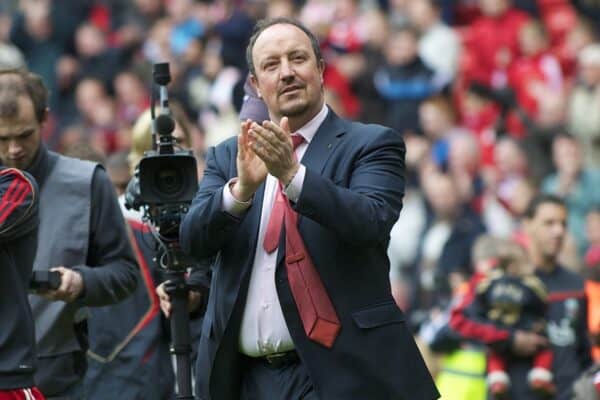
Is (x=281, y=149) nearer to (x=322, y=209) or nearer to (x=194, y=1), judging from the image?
(x=322, y=209)

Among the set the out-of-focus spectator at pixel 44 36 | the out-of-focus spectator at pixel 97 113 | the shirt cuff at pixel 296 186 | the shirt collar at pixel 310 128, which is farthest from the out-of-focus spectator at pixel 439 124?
the shirt cuff at pixel 296 186

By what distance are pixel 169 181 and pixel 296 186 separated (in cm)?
120

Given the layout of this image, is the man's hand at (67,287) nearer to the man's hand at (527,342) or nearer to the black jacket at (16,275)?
the black jacket at (16,275)

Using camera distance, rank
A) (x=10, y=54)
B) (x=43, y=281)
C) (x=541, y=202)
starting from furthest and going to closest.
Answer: (x=10, y=54)
(x=541, y=202)
(x=43, y=281)

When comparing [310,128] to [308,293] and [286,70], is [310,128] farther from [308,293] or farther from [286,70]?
[308,293]

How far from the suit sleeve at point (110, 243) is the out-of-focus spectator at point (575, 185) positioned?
8029 mm

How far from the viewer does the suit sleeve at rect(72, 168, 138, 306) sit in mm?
7953

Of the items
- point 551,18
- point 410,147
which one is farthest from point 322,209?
point 551,18

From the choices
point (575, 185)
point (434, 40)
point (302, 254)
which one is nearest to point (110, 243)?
point (302, 254)

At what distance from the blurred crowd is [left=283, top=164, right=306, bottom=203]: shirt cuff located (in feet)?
20.1

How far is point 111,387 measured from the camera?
8.77 meters

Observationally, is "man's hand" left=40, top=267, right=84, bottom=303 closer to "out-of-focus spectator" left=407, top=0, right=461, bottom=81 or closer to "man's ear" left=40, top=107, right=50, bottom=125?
"man's ear" left=40, top=107, right=50, bottom=125

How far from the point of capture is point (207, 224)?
656cm

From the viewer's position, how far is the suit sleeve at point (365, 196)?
6325mm
